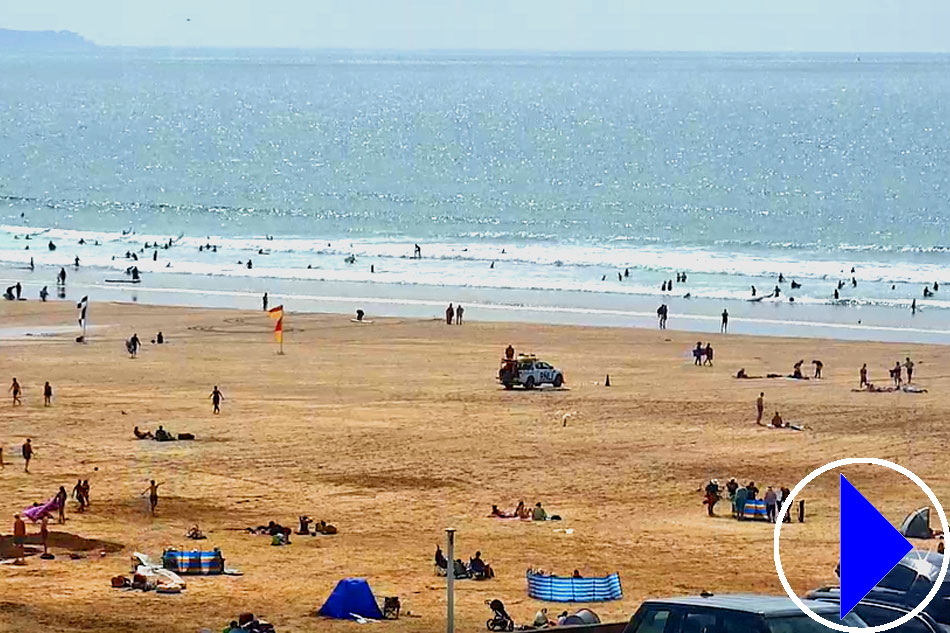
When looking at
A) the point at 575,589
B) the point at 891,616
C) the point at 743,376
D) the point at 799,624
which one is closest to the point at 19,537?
the point at 575,589

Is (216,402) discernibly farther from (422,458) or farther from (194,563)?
(194,563)

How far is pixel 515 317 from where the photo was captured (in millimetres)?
71188

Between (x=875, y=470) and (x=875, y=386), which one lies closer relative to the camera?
(x=875, y=470)

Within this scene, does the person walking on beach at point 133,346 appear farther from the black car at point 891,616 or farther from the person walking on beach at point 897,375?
the black car at point 891,616

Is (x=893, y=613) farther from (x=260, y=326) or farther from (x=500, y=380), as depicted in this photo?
(x=260, y=326)

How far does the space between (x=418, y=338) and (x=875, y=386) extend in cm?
1748

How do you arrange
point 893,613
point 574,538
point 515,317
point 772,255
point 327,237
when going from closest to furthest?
point 893,613 < point 574,538 < point 515,317 < point 772,255 < point 327,237

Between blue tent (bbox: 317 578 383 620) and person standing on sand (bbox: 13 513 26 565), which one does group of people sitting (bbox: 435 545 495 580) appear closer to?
blue tent (bbox: 317 578 383 620)

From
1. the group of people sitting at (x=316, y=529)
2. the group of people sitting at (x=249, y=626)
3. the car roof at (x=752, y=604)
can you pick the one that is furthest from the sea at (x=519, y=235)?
the car roof at (x=752, y=604)

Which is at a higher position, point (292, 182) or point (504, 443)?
point (292, 182)

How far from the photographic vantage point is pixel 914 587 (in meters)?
14.5

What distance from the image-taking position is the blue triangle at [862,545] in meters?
10.4

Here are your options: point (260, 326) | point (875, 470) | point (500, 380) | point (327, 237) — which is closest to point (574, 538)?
point (875, 470)

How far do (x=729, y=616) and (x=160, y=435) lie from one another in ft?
97.7
